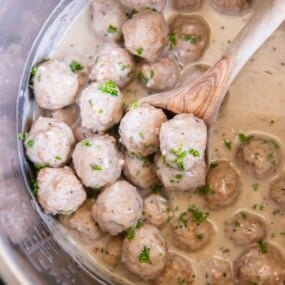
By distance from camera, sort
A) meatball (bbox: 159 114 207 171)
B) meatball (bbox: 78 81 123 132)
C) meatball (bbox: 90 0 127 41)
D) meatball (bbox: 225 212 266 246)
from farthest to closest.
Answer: meatball (bbox: 90 0 127 41)
meatball (bbox: 225 212 266 246)
meatball (bbox: 78 81 123 132)
meatball (bbox: 159 114 207 171)

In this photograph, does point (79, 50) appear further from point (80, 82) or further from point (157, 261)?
point (157, 261)

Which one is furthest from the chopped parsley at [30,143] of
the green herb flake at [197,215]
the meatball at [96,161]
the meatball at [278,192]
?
the meatball at [278,192]

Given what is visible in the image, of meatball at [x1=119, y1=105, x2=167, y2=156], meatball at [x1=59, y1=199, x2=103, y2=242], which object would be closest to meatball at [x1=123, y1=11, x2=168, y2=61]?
meatball at [x1=119, y1=105, x2=167, y2=156]

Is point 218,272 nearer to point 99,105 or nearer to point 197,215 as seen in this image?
point 197,215

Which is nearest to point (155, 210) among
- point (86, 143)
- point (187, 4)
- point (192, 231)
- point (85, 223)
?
point (192, 231)

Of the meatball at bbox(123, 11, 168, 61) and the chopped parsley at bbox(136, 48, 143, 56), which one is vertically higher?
the meatball at bbox(123, 11, 168, 61)

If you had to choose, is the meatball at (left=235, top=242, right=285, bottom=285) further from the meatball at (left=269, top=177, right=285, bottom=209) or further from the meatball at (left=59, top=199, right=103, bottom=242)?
the meatball at (left=59, top=199, right=103, bottom=242)

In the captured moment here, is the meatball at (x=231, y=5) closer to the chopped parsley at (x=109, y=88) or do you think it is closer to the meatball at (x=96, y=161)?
the chopped parsley at (x=109, y=88)

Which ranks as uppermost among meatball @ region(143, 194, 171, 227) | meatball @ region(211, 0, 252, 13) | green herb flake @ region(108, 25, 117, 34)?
meatball @ region(211, 0, 252, 13)
